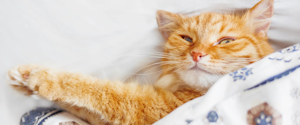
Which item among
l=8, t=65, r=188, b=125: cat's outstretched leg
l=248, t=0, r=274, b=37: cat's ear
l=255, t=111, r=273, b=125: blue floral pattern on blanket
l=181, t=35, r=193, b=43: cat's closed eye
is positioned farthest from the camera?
l=181, t=35, r=193, b=43: cat's closed eye

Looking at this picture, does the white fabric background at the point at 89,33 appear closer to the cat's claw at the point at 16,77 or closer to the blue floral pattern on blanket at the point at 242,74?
the cat's claw at the point at 16,77

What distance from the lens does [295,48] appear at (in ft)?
2.66

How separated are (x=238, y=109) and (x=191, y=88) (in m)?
0.39

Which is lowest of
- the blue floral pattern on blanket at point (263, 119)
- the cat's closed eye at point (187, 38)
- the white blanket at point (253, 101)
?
the blue floral pattern on blanket at point (263, 119)

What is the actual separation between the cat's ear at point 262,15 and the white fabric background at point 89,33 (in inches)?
4.1

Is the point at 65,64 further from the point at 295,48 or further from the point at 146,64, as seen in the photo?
the point at 295,48

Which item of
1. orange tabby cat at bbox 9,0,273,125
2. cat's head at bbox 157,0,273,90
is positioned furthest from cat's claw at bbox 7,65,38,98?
cat's head at bbox 157,0,273,90

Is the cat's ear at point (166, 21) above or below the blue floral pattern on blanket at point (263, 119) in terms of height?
above

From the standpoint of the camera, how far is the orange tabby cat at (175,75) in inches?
37.3

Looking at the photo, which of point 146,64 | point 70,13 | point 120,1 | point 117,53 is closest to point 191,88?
point 146,64

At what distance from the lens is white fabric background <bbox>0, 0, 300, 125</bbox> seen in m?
1.08

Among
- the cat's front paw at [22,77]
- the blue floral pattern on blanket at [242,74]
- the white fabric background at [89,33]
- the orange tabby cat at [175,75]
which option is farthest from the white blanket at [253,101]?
the cat's front paw at [22,77]

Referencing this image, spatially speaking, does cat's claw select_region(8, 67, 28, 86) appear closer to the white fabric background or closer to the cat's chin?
the white fabric background

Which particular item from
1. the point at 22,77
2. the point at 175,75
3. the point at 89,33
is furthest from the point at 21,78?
the point at 175,75
